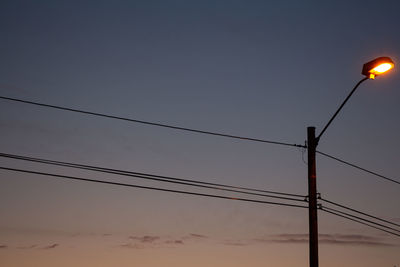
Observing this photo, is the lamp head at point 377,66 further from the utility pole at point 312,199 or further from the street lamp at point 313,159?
the utility pole at point 312,199

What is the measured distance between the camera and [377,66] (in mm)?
9828

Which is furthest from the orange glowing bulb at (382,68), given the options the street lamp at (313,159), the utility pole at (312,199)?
the utility pole at (312,199)

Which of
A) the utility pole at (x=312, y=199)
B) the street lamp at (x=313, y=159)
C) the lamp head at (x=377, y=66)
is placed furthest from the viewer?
the utility pole at (x=312, y=199)

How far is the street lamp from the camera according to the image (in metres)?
9.78

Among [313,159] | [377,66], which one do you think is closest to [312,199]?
[313,159]

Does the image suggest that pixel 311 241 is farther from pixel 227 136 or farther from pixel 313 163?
pixel 227 136

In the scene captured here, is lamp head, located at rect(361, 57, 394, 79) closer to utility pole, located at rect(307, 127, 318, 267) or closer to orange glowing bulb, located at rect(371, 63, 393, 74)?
orange glowing bulb, located at rect(371, 63, 393, 74)

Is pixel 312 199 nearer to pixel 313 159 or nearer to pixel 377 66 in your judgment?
pixel 313 159

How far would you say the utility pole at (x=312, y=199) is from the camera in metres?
10.5

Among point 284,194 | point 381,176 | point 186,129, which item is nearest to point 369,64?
point 284,194

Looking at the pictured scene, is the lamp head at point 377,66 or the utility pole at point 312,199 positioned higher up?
the lamp head at point 377,66

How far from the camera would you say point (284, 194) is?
A: 1310 centimetres

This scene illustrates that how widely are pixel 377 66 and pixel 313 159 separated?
2.76 m

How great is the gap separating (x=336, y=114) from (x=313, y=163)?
4.48ft
